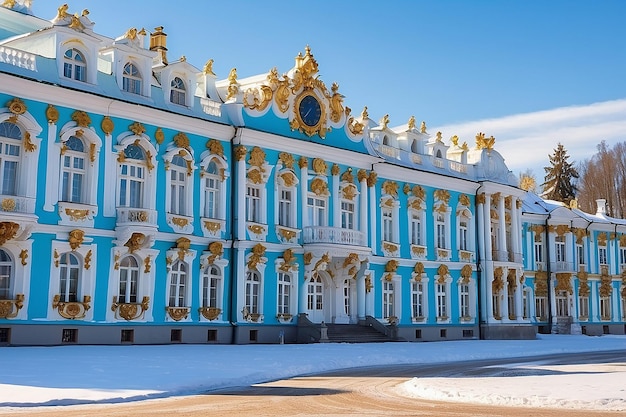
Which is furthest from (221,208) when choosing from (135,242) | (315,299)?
(315,299)

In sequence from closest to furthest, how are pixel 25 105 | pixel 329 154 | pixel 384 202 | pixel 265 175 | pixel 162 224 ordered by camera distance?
1. pixel 25 105
2. pixel 162 224
3. pixel 265 175
4. pixel 329 154
5. pixel 384 202

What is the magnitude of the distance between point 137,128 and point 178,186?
9.84 feet

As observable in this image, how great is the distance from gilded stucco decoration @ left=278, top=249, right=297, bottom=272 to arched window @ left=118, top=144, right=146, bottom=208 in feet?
24.0

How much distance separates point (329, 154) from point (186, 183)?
821 cm

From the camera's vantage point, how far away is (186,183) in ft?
110

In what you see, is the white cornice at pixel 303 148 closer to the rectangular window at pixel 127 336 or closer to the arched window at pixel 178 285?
the arched window at pixel 178 285

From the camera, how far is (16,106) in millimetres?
28016

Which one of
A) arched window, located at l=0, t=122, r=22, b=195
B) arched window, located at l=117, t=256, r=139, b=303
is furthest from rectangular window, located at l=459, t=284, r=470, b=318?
arched window, located at l=0, t=122, r=22, b=195

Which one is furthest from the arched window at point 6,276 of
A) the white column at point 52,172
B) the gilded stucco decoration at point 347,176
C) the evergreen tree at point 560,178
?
the evergreen tree at point 560,178

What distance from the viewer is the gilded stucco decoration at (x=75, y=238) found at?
29078mm

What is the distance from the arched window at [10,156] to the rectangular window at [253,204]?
33.7ft

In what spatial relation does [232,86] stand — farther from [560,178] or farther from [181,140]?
[560,178]

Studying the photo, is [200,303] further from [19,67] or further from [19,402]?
[19,402]

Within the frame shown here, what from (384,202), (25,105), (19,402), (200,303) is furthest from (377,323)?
(19,402)
